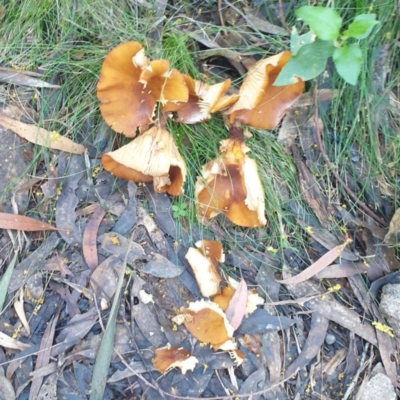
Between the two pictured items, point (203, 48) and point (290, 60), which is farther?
point (203, 48)

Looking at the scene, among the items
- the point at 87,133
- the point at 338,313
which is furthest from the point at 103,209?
the point at 338,313

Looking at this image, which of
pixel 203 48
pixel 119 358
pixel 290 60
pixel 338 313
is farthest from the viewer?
pixel 203 48

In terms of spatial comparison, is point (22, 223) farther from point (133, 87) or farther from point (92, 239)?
point (133, 87)

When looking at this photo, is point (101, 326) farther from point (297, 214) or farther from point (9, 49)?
point (9, 49)

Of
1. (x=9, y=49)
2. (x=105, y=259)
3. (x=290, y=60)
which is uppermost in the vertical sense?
(x=290, y=60)

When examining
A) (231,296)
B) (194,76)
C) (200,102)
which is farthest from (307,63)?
(231,296)

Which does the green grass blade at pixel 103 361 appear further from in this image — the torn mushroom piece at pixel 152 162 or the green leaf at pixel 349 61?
the green leaf at pixel 349 61
